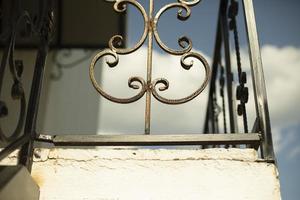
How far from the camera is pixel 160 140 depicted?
140cm

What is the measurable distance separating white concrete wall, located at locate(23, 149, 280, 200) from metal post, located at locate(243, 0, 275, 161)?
2.3 inches

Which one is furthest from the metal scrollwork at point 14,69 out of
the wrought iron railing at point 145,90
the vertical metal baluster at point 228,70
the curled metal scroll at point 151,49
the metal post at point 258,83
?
the vertical metal baluster at point 228,70

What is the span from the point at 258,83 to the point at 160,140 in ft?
1.43

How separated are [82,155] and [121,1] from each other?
0.67 metres

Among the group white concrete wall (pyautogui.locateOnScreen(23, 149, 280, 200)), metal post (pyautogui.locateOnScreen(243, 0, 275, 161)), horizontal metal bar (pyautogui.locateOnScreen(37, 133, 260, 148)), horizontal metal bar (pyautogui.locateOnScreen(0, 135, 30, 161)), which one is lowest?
white concrete wall (pyautogui.locateOnScreen(23, 149, 280, 200))

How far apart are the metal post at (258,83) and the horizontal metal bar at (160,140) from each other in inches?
1.6

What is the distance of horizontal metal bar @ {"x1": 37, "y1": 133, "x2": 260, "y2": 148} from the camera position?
1.39m

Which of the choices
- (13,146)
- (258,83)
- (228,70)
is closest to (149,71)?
(258,83)

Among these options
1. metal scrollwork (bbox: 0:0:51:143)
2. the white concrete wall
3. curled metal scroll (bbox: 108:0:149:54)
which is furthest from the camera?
curled metal scroll (bbox: 108:0:149:54)

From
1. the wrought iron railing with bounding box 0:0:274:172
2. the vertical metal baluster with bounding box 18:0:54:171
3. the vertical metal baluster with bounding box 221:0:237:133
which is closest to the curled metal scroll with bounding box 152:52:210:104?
the wrought iron railing with bounding box 0:0:274:172

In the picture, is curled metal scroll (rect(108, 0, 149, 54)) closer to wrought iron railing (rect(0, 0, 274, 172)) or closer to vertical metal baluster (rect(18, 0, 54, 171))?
wrought iron railing (rect(0, 0, 274, 172))

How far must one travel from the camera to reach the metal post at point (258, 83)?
1356mm

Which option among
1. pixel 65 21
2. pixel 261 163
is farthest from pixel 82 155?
pixel 65 21

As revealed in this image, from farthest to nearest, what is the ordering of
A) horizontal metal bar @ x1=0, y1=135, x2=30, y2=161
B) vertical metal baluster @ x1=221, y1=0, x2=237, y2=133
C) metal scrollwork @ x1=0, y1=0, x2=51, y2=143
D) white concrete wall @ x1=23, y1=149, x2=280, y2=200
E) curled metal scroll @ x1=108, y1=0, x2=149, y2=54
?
vertical metal baluster @ x1=221, y1=0, x2=237, y2=133
curled metal scroll @ x1=108, y1=0, x2=149, y2=54
metal scrollwork @ x1=0, y1=0, x2=51, y2=143
white concrete wall @ x1=23, y1=149, x2=280, y2=200
horizontal metal bar @ x1=0, y1=135, x2=30, y2=161
